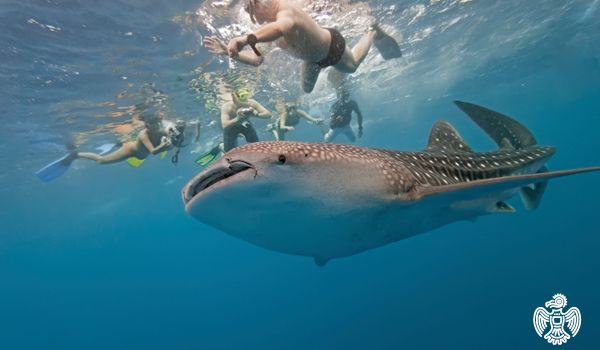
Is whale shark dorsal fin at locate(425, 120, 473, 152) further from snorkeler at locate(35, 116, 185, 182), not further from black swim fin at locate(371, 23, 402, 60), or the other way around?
snorkeler at locate(35, 116, 185, 182)

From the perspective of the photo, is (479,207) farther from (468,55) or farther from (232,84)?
(468,55)

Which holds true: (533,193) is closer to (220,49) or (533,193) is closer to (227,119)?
(220,49)

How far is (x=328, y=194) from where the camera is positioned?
1950mm

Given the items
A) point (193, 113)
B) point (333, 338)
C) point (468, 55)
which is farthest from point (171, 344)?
point (468, 55)

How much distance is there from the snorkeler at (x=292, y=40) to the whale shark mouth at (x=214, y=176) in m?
3.18

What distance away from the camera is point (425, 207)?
2.69 meters

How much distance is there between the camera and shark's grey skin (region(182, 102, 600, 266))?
5.54 feet

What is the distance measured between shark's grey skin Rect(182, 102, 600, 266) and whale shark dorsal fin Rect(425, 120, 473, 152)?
154 cm

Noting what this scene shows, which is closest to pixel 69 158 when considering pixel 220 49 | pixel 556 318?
pixel 220 49

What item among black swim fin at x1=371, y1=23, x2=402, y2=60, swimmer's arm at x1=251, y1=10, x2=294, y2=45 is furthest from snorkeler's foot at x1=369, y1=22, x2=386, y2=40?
swimmer's arm at x1=251, y1=10, x2=294, y2=45

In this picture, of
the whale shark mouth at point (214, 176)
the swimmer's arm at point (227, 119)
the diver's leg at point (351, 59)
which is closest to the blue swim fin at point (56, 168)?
the swimmer's arm at point (227, 119)

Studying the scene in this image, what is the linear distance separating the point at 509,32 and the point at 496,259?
15524 millimetres

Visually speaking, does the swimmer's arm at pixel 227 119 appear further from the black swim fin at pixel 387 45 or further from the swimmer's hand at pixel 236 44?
the black swim fin at pixel 387 45

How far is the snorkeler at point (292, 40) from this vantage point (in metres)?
4.76
